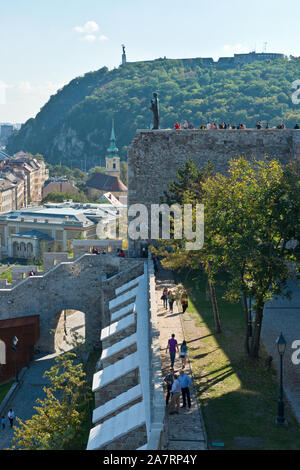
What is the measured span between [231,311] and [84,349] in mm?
9044

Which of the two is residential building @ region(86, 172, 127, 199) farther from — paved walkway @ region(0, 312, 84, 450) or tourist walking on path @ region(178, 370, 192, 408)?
tourist walking on path @ region(178, 370, 192, 408)

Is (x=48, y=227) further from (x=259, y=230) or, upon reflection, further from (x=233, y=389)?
(x=233, y=389)

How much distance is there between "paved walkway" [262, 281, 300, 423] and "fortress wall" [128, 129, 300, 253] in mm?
6902

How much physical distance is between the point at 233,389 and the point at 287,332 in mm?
5349

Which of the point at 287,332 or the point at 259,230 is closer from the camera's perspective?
the point at 259,230

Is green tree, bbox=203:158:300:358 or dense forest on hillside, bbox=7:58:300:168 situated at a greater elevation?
dense forest on hillside, bbox=7:58:300:168

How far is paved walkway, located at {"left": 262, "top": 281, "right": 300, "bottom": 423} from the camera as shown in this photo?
1625 cm

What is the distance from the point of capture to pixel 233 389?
1638 centimetres

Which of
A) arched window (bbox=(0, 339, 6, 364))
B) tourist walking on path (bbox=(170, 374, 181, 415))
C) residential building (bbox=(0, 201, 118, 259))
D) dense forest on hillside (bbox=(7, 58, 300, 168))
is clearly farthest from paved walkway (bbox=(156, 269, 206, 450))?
dense forest on hillside (bbox=(7, 58, 300, 168))

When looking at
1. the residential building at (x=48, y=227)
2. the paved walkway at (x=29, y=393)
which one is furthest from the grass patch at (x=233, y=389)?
the residential building at (x=48, y=227)

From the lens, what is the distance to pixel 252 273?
57.9 ft

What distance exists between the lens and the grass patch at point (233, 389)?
13.7 metres

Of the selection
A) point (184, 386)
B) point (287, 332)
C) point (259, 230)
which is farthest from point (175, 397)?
point (287, 332)
